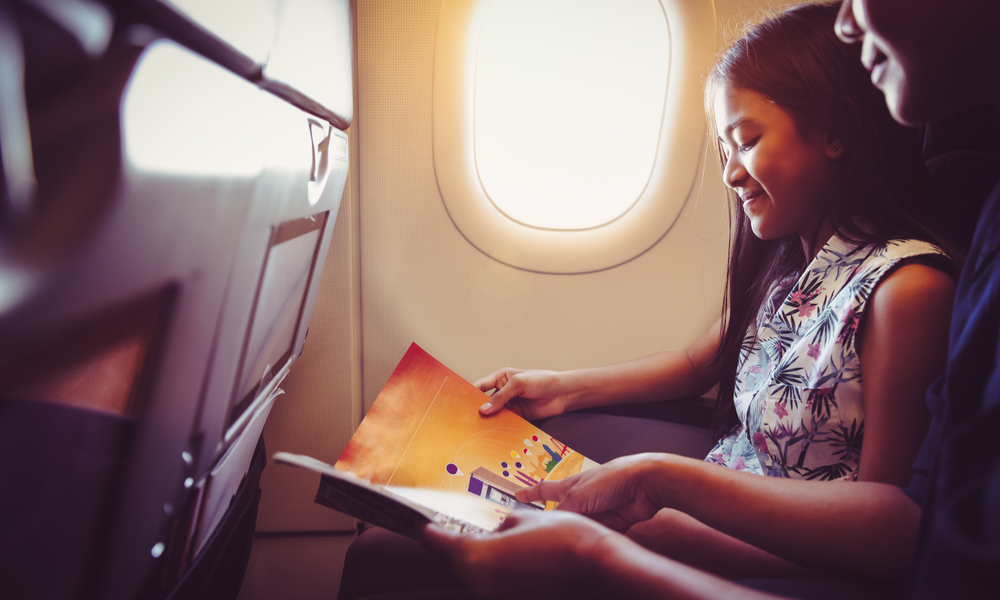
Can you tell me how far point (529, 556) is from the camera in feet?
1.68

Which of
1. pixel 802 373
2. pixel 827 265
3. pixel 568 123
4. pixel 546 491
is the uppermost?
pixel 568 123

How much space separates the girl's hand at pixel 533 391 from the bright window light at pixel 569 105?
1.50 ft

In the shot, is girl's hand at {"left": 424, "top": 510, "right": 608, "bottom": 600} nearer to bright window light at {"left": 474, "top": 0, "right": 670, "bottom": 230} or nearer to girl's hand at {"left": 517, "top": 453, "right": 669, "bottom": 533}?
girl's hand at {"left": 517, "top": 453, "right": 669, "bottom": 533}

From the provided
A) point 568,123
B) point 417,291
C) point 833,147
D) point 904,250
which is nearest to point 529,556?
point 904,250

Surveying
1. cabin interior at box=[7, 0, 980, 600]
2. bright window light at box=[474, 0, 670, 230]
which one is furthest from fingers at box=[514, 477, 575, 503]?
bright window light at box=[474, 0, 670, 230]

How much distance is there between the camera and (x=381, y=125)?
1.22m

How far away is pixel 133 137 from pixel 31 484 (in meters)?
0.33

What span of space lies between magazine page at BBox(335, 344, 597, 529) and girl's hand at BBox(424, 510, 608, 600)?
172 millimetres

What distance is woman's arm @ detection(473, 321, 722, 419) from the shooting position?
1.05 meters

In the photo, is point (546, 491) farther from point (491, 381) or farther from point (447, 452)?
point (491, 381)

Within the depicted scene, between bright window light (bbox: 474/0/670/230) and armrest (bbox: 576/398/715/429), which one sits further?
bright window light (bbox: 474/0/670/230)

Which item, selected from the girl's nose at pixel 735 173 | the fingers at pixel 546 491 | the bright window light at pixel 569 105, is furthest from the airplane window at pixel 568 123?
the fingers at pixel 546 491

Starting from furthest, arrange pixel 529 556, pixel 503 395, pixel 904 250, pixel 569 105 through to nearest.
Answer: pixel 569 105
pixel 503 395
pixel 904 250
pixel 529 556

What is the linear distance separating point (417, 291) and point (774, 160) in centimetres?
87
